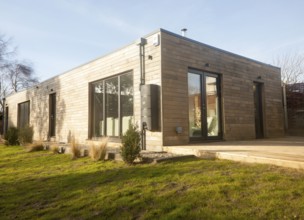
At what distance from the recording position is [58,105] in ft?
34.7

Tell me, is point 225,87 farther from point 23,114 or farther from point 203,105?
point 23,114

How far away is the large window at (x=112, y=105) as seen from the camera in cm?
711

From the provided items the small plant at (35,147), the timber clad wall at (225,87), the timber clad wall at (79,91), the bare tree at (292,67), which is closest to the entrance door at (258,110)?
the timber clad wall at (225,87)

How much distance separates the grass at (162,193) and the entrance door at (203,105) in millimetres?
2351

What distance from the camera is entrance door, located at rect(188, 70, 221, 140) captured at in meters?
6.57

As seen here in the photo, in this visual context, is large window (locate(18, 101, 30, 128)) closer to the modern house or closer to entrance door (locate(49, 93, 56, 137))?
entrance door (locate(49, 93, 56, 137))

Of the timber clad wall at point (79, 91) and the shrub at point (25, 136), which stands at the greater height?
the timber clad wall at point (79, 91)

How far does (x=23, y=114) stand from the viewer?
1455cm

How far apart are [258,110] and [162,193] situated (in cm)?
720

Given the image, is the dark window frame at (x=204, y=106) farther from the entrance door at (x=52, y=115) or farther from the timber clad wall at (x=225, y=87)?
the entrance door at (x=52, y=115)

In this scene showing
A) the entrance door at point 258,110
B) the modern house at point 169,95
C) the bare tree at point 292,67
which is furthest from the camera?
the bare tree at point 292,67

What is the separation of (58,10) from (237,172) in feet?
27.6

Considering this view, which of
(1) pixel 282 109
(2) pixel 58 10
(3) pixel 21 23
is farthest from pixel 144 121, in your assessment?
(3) pixel 21 23

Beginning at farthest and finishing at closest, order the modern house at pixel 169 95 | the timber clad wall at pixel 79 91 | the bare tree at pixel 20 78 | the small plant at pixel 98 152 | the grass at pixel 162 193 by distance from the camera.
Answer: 1. the bare tree at pixel 20 78
2. the timber clad wall at pixel 79 91
3. the modern house at pixel 169 95
4. the small plant at pixel 98 152
5. the grass at pixel 162 193
